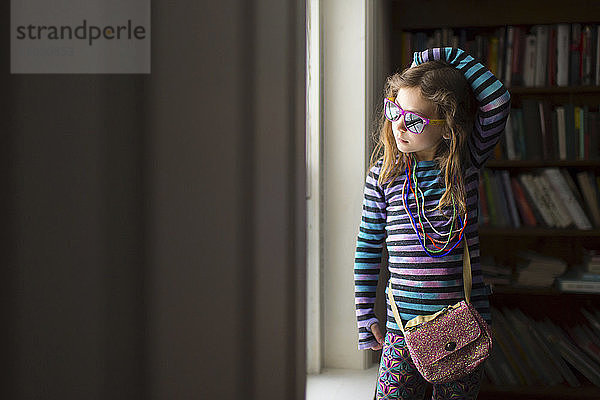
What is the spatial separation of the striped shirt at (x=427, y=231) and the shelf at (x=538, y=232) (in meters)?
1.00

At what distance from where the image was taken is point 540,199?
230 centimetres

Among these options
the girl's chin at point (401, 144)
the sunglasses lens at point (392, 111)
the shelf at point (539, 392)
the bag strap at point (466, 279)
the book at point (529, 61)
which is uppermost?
the book at point (529, 61)

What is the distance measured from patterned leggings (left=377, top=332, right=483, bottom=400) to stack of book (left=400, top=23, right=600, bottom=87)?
1.45 meters

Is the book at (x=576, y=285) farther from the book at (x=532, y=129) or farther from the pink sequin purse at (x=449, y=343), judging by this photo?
the pink sequin purse at (x=449, y=343)

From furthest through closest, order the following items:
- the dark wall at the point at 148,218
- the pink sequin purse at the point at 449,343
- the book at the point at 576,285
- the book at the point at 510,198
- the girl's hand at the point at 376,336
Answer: the book at the point at 510,198 → the book at the point at 576,285 → the girl's hand at the point at 376,336 → the pink sequin purse at the point at 449,343 → the dark wall at the point at 148,218

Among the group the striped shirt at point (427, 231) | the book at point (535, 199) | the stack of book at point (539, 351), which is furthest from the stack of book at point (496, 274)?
the striped shirt at point (427, 231)

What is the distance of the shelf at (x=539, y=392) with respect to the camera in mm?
2250

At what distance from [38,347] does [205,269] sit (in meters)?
0.13

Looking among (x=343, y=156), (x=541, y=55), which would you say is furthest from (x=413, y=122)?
(x=541, y=55)

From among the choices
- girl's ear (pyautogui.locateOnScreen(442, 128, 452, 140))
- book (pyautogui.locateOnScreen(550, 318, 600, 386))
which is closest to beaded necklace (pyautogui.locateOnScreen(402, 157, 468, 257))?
girl's ear (pyautogui.locateOnScreen(442, 128, 452, 140))

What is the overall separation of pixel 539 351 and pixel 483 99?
1.45 meters

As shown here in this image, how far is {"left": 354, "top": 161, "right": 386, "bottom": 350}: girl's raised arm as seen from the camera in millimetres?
1366

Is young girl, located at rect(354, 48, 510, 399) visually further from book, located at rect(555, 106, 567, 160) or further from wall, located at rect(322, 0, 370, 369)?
book, located at rect(555, 106, 567, 160)

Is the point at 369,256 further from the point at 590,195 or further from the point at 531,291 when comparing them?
the point at 590,195
